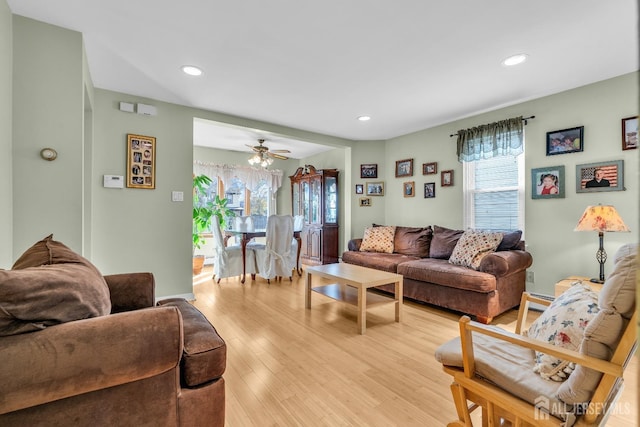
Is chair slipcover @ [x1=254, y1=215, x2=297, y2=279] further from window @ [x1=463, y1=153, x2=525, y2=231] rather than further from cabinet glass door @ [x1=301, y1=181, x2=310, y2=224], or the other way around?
window @ [x1=463, y1=153, x2=525, y2=231]

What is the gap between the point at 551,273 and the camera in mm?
3137

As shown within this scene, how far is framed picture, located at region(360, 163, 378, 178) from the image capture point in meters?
5.18

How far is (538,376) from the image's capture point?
1.14 m

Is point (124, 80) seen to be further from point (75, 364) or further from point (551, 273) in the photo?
point (551, 273)

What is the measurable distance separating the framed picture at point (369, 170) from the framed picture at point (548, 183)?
2.37 m

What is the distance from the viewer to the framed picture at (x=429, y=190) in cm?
435

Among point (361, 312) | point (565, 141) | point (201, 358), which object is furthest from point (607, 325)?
point (565, 141)

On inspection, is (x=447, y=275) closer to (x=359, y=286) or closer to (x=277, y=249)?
(x=359, y=286)

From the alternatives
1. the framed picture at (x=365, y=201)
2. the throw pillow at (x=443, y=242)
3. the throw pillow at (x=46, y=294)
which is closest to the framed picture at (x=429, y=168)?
the throw pillow at (x=443, y=242)

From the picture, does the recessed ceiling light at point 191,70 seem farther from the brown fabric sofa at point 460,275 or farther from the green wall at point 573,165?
the green wall at point 573,165

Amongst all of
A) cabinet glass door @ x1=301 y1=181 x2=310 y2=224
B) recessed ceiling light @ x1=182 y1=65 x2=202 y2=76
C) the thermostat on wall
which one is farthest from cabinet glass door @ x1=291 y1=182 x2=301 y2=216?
recessed ceiling light @ x1=182 y1=65 x2=202 y2=76

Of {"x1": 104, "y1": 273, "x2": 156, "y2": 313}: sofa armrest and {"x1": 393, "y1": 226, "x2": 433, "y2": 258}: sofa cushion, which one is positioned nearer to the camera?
{"x1": 104, "y1": 273, "x2": 156, "y2": 313}: sofa armrest

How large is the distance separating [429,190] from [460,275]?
1.84 m

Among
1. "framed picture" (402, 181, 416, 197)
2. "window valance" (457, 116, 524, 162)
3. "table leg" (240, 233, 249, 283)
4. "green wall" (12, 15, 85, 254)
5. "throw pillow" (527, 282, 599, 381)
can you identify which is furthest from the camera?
"framed picture" (402, 181, 416, 197)
